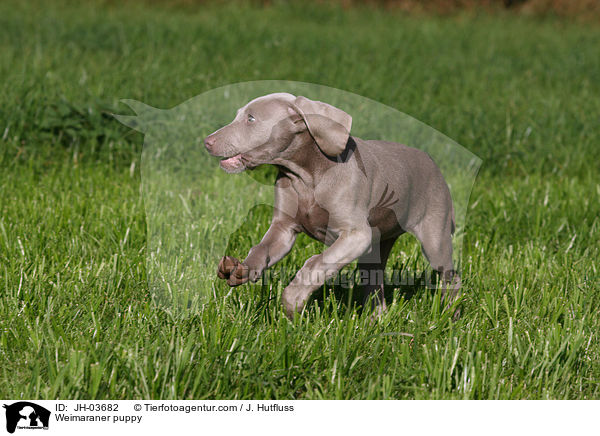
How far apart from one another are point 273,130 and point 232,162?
0.55 ft

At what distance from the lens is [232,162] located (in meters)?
2.08

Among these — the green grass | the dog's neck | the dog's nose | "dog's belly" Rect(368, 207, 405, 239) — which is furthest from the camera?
the green grass

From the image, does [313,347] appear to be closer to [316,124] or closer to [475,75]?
[316,124]

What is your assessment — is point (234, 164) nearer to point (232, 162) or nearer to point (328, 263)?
point (232, 162)

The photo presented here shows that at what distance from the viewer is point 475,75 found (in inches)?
359

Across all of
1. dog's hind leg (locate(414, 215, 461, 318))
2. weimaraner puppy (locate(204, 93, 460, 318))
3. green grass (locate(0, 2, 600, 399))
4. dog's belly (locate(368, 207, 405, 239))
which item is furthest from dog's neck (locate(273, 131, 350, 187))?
green grass (locate(0, 2, 600, 399))

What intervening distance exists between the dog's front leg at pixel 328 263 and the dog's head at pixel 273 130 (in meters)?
0.30

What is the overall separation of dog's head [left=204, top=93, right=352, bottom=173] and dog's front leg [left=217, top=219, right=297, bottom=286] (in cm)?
32

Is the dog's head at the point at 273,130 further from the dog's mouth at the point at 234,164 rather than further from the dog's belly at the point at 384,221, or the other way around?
the dog's belly at the point at 384,221

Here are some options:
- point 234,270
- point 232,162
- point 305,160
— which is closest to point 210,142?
point 232,162

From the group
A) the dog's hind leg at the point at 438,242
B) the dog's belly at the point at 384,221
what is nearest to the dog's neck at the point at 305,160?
the dog's belly at the point at 384,221

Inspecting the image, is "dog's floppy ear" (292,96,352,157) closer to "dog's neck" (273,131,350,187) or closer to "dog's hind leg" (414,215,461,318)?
"dog's neck" (273,131,350,187)

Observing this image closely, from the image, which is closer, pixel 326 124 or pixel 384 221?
pixel 326 124
